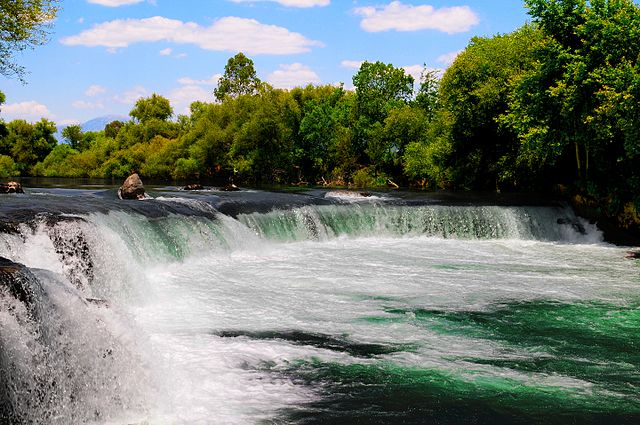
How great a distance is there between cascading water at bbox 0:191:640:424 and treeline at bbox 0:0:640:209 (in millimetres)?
4961

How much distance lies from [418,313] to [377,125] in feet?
133

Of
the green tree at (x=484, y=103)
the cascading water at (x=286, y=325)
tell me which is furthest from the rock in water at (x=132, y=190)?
the green tree at (x=484, y=103)

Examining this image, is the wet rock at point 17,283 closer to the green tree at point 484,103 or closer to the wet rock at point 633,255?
the wet rock at point 633,255

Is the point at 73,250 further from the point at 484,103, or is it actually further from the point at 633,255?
the point at 484,103

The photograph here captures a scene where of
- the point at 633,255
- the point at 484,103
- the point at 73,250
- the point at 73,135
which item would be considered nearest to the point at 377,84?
the point at 484,103

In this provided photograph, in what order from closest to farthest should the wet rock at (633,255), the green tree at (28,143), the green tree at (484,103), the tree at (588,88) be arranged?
the wet rock at (633,255) → the tree at (588,88) → the green tree at (484,103) → the green tree at (28,143)

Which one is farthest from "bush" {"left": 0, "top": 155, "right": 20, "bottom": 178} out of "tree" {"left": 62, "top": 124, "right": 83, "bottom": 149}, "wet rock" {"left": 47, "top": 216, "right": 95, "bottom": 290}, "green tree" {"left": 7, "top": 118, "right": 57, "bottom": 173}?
"wet rock" {"left": 47, "top": 216, "right": 95, "bottom": 290}

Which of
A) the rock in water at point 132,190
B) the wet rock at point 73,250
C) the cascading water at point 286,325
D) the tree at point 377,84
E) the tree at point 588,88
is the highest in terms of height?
the tree at point 377,84

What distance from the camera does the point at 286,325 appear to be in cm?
1055

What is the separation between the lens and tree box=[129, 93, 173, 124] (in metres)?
93.5

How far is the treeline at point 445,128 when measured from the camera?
21.9 meters

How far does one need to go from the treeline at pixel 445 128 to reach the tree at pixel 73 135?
18.9 feet

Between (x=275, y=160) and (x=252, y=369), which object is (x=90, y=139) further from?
(x=252, y=369)

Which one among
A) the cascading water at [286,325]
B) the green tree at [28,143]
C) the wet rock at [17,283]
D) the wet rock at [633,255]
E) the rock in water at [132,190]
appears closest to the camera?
the wet rock at [17,283]
